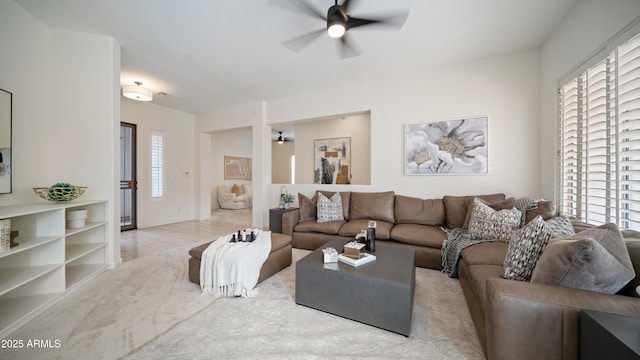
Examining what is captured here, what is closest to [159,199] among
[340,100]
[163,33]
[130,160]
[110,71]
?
[130,160]

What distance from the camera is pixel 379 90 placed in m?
3.89

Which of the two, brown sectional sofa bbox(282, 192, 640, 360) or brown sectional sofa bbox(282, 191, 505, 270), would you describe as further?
brown sectional sofa bbox(282, 191, 505, 270)

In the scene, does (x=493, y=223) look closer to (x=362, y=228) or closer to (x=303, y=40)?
(x=362, y=228)

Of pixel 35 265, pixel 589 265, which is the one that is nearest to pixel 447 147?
pixel 589 265

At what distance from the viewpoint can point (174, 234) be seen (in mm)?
4453

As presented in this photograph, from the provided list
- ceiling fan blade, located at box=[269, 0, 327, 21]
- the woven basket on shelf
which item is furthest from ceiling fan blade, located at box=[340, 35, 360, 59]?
the woven basket on shelf

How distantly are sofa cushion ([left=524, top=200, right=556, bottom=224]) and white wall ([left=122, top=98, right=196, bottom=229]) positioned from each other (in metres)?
6.60

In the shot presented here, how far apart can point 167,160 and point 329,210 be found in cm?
433

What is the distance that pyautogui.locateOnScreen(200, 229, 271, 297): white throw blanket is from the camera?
6.97 feet

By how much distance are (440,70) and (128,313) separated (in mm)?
4667

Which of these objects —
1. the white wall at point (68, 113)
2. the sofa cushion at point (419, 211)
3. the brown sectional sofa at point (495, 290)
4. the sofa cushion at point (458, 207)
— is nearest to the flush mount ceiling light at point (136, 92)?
the white wall at point (68, 113)

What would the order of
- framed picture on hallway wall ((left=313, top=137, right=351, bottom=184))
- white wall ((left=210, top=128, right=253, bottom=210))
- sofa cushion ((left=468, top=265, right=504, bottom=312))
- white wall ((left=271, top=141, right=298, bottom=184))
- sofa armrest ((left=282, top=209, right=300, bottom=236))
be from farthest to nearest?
white wall ((left=271, top=141, right=298, bottom=184)) → white wall ((left=210, top=128, right=253, bottom=210)) → framed picture on hallway wall ((left=313, top=137, right=351, bottom=184)) → sofa armrest ((left=282, top=209, right=300, bottom=236)) → sofa cushion ((left=468, top=265, right=504, bottom=312))

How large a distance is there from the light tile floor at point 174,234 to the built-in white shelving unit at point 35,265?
0.96 metres

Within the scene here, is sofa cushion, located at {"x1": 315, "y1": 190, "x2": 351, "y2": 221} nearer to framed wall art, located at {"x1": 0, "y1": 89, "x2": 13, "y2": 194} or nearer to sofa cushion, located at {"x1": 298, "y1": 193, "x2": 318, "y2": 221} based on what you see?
sofa cushion, located at {"x1": 298, "y1": 193, "x2": 318, "y2": 221}
